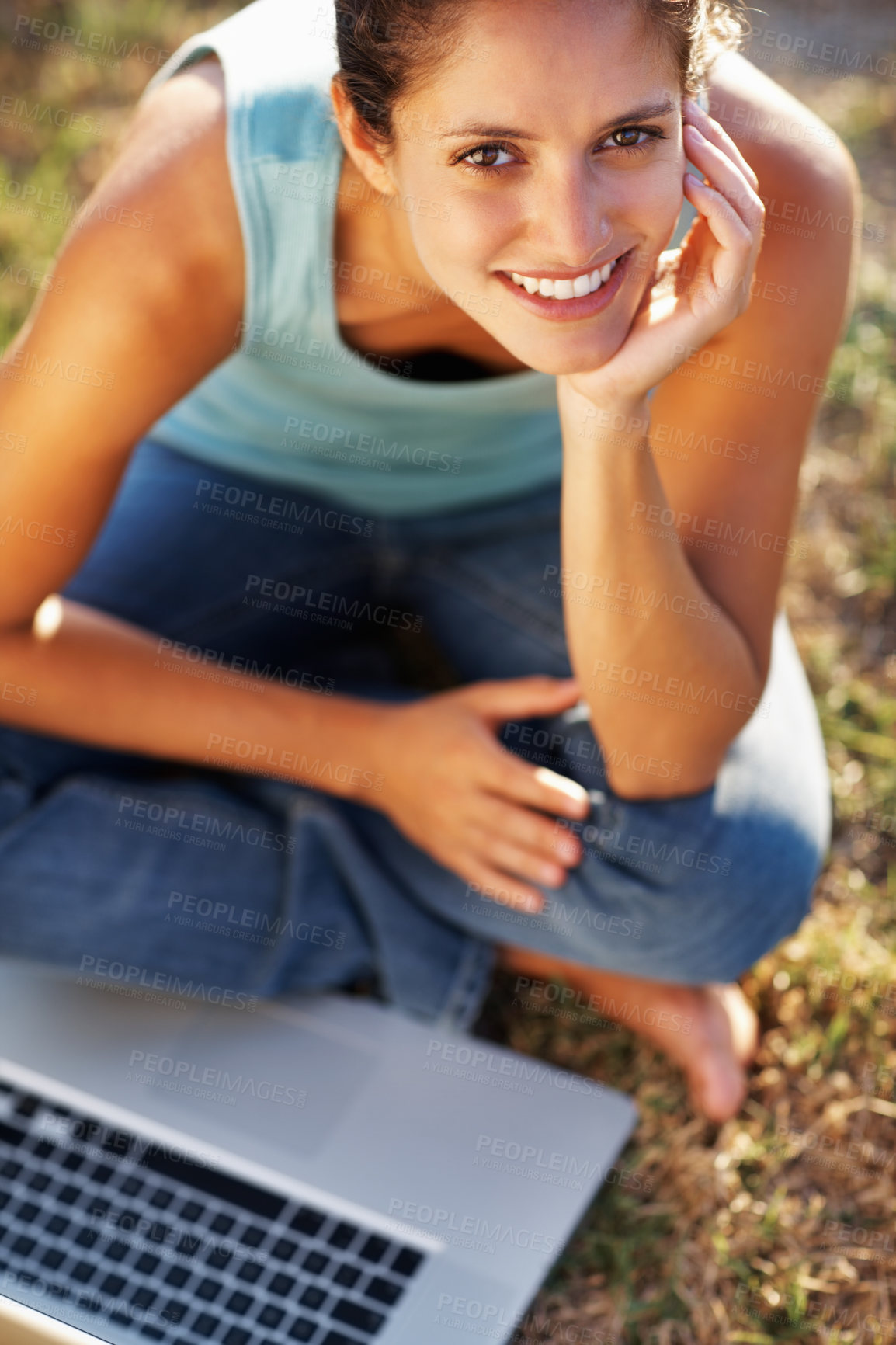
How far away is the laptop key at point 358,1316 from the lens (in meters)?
1.31

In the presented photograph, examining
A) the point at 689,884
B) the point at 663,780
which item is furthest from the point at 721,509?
the point at 689,884

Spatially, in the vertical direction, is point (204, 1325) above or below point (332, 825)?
below

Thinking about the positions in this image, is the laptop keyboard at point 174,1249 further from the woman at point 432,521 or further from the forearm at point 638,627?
the forearm at point 638,627

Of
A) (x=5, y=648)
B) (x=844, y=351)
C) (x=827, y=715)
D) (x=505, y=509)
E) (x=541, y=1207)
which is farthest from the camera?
(x=844, y=351)

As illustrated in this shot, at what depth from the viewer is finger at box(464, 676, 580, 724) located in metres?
1.55

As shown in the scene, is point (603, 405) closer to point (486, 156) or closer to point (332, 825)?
point (486, 156)

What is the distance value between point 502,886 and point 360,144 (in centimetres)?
80

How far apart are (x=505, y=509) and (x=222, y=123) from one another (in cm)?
66

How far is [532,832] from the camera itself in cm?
150

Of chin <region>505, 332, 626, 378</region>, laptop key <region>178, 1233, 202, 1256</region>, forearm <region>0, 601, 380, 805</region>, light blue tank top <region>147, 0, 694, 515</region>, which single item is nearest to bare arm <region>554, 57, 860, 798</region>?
chin <region>505, 332, 626, 378</region>

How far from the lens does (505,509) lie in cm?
180

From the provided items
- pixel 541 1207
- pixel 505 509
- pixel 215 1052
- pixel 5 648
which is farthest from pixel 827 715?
pixel 5 648

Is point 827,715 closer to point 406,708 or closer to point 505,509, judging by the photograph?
point 505,509

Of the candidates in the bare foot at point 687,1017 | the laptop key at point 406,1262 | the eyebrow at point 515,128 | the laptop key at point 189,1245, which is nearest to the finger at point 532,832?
the bare foot at point 687,1017
